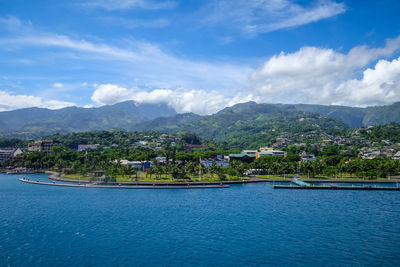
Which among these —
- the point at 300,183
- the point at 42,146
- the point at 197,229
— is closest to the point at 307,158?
the point at 300,183

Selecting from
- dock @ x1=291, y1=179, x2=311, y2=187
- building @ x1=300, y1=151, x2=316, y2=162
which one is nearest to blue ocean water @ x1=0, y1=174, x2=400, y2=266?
dock @ x1=291, y1=179, x2=311, y2=187

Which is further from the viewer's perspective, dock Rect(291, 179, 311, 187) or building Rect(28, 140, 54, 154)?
building Rect(28, 140, 54, 154)

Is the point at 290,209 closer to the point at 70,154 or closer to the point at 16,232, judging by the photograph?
the point at 16,232

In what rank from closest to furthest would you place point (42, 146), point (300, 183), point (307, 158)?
point (300, 183), point (307, 158), point (42, 146)

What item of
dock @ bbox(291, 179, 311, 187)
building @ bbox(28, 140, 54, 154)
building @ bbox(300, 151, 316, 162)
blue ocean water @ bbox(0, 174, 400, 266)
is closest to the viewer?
blue ocean water @ bbox(0, 174, 400, 266)

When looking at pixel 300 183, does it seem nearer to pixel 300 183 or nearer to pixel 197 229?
pixel 300 183

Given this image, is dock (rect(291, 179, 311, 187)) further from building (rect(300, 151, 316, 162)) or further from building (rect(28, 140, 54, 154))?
building (rect(28, 140, 54, 154))

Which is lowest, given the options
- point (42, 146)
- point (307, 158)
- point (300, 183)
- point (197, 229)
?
point (197, 229)

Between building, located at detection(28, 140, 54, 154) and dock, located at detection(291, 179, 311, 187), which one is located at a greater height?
building, located at detection(28, 140, 54, 154)

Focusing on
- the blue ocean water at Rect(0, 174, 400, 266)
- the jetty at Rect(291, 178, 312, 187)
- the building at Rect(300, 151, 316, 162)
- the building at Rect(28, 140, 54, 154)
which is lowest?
the blue ocean water at Rect(0, 174, 400, 266)

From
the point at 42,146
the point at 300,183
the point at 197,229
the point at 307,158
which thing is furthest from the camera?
the point at 42,146
